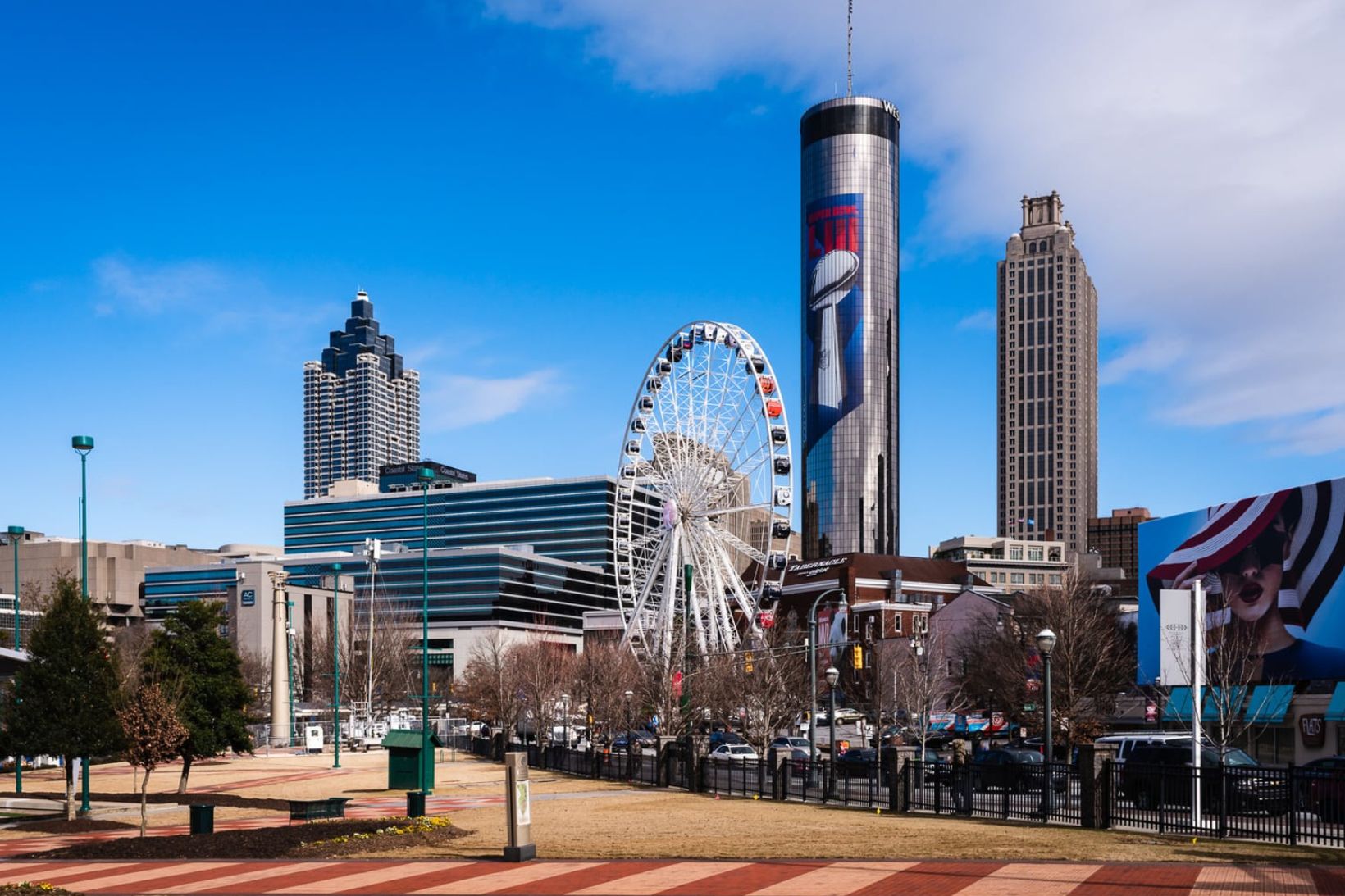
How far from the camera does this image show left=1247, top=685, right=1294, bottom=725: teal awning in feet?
225

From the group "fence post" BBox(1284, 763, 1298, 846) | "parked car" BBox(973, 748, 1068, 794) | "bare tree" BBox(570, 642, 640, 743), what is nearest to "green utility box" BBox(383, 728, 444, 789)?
"parked car" BBox(973, 748, 1068, 794)

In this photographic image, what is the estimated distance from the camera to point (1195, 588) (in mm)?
29344

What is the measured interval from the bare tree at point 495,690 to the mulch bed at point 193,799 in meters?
30.5

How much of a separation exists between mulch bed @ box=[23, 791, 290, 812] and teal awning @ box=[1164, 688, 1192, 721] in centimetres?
4931

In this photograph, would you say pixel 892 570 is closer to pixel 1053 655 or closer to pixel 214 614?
pixel 1053 655

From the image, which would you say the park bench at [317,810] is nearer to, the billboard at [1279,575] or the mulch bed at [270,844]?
the mulch bed at [270,844]

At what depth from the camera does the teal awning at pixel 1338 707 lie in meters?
65.0

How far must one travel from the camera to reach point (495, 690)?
10531 centimetres

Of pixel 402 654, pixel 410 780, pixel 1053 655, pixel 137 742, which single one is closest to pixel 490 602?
pixel 402 654

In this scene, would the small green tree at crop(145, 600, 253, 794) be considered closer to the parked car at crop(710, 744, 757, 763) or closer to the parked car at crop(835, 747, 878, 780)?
the parked car at crop(835, 747, 878, 780)

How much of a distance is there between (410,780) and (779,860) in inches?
980

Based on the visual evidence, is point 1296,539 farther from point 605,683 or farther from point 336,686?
point 336,686

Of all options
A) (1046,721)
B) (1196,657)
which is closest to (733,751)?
(1046,721)

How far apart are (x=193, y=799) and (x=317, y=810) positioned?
505 inches
